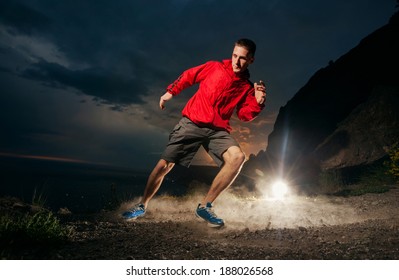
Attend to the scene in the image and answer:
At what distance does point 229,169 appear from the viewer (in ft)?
14.2

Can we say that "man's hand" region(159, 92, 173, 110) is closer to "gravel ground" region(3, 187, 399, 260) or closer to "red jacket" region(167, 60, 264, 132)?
"red jacket" region(167, 60, 264, 132)

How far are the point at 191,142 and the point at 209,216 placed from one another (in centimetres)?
111

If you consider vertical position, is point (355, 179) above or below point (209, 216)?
above

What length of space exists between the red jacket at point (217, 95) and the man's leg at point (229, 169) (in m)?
0.40

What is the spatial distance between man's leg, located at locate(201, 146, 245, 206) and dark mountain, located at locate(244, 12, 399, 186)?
305 inches

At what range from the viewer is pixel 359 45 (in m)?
13.9

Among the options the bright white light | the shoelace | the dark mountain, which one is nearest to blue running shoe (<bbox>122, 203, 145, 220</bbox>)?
the shoelace

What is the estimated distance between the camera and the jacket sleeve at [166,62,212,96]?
4.51 m

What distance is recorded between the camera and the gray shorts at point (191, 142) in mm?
4402

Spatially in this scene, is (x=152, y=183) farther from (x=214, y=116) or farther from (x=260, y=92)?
(x=260, y=92)

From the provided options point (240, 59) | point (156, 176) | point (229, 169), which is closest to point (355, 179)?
→ point (229, 169)

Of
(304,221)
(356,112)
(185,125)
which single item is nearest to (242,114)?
(185,125)

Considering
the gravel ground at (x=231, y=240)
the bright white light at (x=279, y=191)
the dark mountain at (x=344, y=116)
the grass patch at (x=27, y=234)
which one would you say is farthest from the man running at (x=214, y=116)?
the dark mountain at (x=344, y=116)

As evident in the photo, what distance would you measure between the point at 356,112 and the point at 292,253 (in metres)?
10.4
